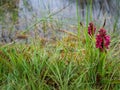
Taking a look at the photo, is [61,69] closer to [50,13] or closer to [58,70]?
[58,70]

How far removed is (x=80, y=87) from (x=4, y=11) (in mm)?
1994

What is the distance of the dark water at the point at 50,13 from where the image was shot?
3.59 m

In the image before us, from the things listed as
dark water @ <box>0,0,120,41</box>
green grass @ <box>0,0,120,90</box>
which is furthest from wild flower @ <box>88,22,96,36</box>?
dark water @ <box>0,0,120,41</box>

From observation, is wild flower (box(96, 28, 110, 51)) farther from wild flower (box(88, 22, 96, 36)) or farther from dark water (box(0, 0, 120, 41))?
dark water (box(0, 0, 120, 41))

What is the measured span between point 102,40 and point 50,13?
1.42 metres

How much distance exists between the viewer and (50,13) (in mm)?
3639

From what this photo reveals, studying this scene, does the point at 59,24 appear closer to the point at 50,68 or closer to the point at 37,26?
the point at 37,26

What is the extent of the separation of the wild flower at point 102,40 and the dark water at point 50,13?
1049mm

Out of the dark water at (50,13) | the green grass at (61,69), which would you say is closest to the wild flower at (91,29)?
the green grass at (61,69)

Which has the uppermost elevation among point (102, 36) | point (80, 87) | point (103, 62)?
point (102, 36)

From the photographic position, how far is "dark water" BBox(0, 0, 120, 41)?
11.8 ft

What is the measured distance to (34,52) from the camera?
268cm

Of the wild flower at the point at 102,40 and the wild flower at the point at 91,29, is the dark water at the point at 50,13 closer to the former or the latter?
the wild flower at the point at 91,29

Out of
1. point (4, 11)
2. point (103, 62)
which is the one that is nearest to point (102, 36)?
point (103, 62)
